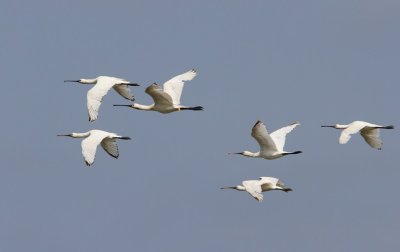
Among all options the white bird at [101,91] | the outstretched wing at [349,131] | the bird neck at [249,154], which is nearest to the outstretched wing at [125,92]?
the white bird at [101,91]

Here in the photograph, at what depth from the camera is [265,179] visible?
179ft

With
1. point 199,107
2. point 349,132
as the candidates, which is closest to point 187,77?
point 199,107

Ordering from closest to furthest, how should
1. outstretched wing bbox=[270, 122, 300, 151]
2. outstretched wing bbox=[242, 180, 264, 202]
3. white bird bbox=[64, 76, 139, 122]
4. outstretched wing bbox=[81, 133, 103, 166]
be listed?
white bird bbox=[64, 76, 139, 122] < outstretched wing bbox=[242, 180, 264, 202] < outstretched wing bbox=[81, 133, 103, 166] < outstretched wing bbox=[270, 122, 300, 151]

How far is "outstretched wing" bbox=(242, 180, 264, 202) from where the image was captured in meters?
50.8

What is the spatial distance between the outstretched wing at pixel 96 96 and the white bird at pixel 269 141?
4.49 metres

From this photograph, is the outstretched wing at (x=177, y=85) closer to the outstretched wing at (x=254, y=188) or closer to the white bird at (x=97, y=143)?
the white bird at (x=97, y=143)

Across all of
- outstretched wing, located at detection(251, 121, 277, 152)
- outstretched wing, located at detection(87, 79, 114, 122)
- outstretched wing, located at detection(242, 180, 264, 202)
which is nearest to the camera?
outstretched wing, located at detection(87, 79, 114, 122)

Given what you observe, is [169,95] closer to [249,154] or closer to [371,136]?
[249,154]

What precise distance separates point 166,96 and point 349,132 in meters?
5.93

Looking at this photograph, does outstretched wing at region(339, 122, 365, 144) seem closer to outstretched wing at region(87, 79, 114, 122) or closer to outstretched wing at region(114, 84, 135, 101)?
outstretched wing at region(114, 84, 135, 101)

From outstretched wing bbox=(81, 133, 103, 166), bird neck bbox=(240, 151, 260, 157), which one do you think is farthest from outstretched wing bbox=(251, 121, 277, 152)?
outstretched wing bbox=(81, 133, 103, 166)

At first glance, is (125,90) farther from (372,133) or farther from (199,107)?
(372,133)

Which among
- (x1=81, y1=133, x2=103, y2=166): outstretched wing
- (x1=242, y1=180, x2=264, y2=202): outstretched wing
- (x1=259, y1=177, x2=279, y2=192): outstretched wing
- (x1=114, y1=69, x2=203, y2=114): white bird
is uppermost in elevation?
(x1=114, y1=69, x2=203, y2=114): white bird

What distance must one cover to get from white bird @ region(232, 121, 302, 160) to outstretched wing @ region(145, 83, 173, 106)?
111 inches
